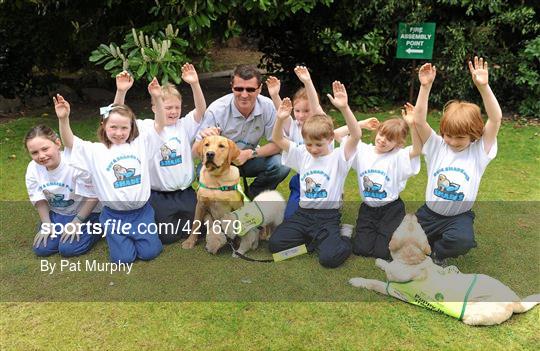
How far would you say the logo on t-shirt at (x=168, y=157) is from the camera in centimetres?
450

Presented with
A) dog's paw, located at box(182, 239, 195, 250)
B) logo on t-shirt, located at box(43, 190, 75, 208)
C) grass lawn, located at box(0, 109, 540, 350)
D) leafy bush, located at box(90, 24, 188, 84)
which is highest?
leafy bush, located at box(90, 24, 188, 84)

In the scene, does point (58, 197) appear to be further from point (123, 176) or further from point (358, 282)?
point (358, 282)

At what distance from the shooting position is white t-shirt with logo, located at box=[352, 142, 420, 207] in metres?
4.14

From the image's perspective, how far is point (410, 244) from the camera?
3.68 metres

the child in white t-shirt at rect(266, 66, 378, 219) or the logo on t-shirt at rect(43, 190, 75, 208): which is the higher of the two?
the child in white t-shirt at rect(266, 66, 378, 219)

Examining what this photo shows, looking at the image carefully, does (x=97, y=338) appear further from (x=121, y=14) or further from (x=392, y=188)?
(x=121, y=14)

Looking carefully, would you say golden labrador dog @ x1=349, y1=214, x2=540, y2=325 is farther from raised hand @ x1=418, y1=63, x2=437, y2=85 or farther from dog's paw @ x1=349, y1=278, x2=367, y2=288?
raised hand @ x1=418, y1=63, x2=437, y2=85

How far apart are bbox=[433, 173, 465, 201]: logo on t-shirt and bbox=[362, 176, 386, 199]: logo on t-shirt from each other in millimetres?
500

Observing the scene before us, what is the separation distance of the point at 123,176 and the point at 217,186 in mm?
810

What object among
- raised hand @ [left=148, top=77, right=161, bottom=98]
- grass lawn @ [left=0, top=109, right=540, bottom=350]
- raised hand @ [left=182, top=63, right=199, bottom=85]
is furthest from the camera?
raised hand @ [left=182, top=63, right=199, bottom=85]

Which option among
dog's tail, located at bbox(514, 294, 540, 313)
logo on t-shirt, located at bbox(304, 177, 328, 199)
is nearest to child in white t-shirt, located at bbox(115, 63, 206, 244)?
logo on t-shirt, located at bbox(304, 177, 328, 199)

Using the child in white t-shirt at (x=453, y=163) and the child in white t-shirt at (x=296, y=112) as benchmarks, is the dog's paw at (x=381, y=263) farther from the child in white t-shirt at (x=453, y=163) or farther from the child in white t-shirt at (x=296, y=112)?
the child in white t-shirt at (x=296, y=112)

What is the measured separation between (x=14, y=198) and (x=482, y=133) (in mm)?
4960

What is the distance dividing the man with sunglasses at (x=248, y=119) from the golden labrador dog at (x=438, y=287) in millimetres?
1695
